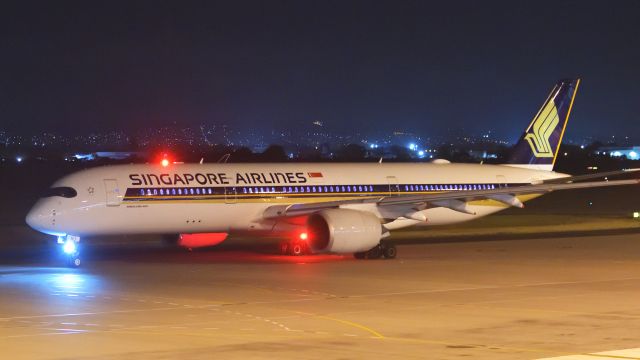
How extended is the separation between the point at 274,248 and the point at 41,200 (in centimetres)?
908

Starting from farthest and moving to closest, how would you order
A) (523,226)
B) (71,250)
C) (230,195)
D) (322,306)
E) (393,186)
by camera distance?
(523,226) → (393,186) → (230,195) → (71,250) → (322,306)

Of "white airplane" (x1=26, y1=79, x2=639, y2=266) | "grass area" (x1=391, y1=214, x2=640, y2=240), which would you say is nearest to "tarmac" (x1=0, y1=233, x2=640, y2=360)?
"white airplane" (x1=26, y1=79, x2=639, y2=266)

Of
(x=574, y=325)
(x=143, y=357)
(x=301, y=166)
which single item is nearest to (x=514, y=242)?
(x=301, y=166)

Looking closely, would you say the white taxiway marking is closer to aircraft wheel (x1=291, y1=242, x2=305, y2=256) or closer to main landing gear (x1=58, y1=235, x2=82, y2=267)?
main landing gear (x1=58, y1=235, x2=82, y2=267)

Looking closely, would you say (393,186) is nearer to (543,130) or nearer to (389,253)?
(389,253)

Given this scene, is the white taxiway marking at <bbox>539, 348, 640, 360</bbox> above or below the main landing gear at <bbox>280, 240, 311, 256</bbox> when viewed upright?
below

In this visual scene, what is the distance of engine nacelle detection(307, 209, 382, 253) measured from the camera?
1159 inches

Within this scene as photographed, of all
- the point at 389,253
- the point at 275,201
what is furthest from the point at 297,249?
the point at 389,253

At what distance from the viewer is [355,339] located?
15.8 metres

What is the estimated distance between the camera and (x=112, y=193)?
2967 centimetres

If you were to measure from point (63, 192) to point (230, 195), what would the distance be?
5096 mm

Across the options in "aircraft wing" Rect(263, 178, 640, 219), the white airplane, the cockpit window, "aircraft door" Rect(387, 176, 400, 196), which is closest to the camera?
the cockpit window

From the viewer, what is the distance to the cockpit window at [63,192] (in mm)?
29156

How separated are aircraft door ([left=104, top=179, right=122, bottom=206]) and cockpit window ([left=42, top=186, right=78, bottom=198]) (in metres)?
0.93
